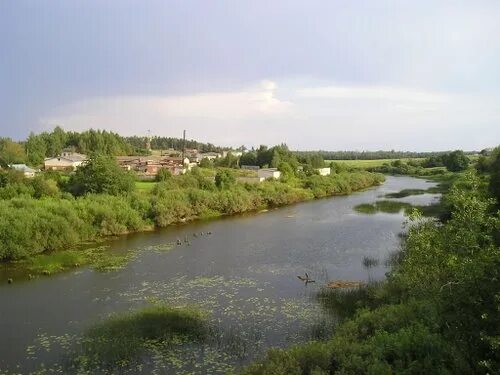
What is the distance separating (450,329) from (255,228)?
29119mm

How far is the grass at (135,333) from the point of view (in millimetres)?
14258

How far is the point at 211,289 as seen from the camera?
21.6m

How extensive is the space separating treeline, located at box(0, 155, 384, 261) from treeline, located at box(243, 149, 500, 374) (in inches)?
832

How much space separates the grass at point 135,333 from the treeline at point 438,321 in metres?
4.34

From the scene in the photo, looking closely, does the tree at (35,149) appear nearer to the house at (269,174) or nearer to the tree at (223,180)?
the house at (269,174)

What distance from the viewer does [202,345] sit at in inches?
603

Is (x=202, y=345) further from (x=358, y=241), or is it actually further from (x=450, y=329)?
(x=358, y=241)

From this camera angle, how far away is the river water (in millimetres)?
14992

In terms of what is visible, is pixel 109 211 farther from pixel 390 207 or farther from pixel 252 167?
pixel 252 167

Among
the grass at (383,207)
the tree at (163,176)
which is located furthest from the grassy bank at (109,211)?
the grass at (383,207)

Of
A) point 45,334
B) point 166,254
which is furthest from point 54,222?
point 45,334

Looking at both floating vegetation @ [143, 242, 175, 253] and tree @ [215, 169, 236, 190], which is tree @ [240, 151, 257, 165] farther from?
floating vegetation @ [143, 242, 175, 253]

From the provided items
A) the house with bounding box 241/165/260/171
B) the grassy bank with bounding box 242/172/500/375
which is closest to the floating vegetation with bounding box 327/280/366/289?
the grassy bank with bounding box 242/172/500/375

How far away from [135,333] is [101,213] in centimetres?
2010
